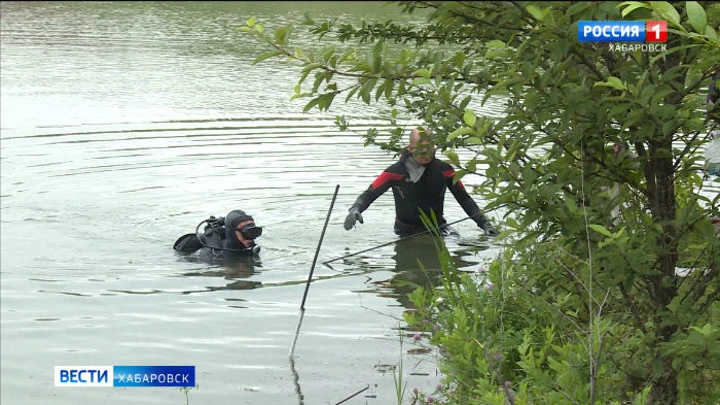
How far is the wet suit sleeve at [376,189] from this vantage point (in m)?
11.5

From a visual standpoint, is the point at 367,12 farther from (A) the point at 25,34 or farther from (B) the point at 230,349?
(B) the point at 230,349

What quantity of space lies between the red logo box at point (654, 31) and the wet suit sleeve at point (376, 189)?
719cm

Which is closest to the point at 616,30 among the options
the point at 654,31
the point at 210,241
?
the point at 654,31

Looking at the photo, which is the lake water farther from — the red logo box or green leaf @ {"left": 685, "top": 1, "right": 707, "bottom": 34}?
green leaf @ {"left": 685, "top": 1, "right": 707, "bottom": 34}

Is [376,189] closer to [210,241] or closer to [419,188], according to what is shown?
[419,188]

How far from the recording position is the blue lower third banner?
7.73 m

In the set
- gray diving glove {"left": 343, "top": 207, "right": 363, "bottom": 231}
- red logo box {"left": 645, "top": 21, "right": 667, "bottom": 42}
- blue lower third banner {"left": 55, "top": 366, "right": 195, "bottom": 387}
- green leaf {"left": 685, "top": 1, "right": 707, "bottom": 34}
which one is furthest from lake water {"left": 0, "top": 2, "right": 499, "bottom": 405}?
green leaf {"left": 685, "top": 1, "right": 707, "bottom": 34}

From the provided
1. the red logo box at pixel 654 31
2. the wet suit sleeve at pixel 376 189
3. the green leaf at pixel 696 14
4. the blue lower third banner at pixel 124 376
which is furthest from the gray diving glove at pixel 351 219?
the green leaf at pixel 696 14

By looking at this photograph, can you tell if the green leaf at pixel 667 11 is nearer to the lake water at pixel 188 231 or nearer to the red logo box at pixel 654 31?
the red logo box at pixel 654 31

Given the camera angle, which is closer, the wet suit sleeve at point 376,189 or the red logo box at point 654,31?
the red logo box at point 654,31

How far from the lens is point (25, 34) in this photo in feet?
99.5

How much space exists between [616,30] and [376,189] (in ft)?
24.9

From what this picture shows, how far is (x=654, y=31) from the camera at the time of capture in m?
4.27

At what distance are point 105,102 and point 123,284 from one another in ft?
34.9
